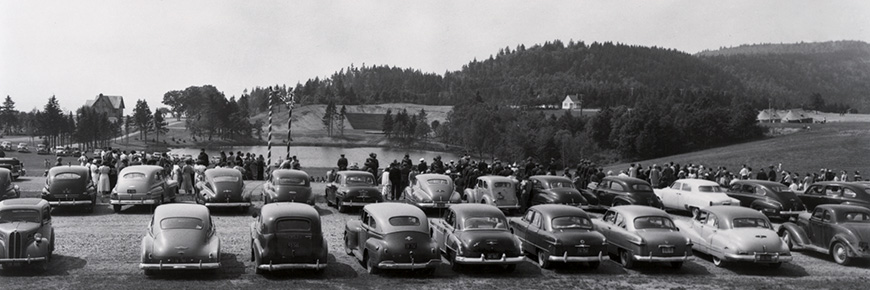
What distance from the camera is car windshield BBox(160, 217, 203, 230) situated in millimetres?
15203

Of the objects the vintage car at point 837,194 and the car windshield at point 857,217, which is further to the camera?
the vintage car at point 837,194

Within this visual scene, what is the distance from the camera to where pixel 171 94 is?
633 feet

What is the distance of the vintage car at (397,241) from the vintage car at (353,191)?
8116 mm

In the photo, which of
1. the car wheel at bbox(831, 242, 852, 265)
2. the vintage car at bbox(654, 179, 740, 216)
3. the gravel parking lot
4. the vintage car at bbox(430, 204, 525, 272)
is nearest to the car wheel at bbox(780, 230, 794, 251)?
the gravel parking lot

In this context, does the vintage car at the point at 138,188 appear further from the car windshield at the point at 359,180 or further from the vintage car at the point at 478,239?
the vintage car at the point at 478,239

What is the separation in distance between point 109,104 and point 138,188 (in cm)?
17409

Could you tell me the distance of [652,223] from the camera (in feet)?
58.5

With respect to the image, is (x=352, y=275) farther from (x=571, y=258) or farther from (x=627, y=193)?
(x=627, y=193)

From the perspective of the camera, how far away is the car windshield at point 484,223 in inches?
664

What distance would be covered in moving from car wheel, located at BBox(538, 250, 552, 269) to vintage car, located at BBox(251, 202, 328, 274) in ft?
17.8

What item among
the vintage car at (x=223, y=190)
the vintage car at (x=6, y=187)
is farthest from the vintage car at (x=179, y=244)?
the vintage car at (x=6, y=187)

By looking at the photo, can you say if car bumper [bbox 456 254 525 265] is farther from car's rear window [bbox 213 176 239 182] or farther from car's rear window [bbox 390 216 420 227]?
car's rear window [bbox 213 176 239 182]

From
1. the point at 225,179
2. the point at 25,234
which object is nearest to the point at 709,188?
the point at 225,179

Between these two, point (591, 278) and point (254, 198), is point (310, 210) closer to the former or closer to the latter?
point (591, 278)
